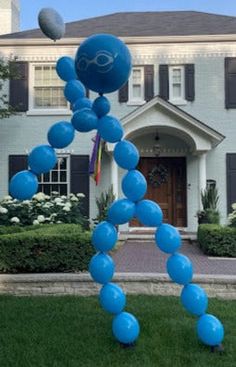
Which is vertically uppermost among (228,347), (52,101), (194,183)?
(52,101)

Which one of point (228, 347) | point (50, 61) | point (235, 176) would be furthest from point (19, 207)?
point (228, 347)

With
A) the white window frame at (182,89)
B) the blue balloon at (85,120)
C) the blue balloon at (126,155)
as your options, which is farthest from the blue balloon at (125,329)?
the white window frame at (182,89)

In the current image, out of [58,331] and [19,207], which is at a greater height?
[19,207]

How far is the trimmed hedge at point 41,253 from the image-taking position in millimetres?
7281

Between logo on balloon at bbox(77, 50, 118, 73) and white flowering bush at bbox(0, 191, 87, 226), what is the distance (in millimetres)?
7226

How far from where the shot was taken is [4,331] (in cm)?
510

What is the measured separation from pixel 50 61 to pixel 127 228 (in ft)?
18.2

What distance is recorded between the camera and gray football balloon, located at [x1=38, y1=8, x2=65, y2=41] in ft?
15.1

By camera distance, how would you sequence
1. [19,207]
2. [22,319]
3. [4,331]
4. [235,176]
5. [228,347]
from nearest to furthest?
[228,347] < [4,331] < [22,319] < [19,207] < [235,176]

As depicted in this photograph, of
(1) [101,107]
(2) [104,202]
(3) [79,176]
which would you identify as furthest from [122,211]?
(3) [79,176]

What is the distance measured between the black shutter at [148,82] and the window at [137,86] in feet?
0.37

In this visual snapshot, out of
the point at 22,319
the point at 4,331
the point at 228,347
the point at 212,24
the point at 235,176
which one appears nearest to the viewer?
the point at 228,347

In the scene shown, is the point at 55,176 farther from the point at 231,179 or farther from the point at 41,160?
the point at 41,160

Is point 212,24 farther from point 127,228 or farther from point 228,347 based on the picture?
point 228,347
